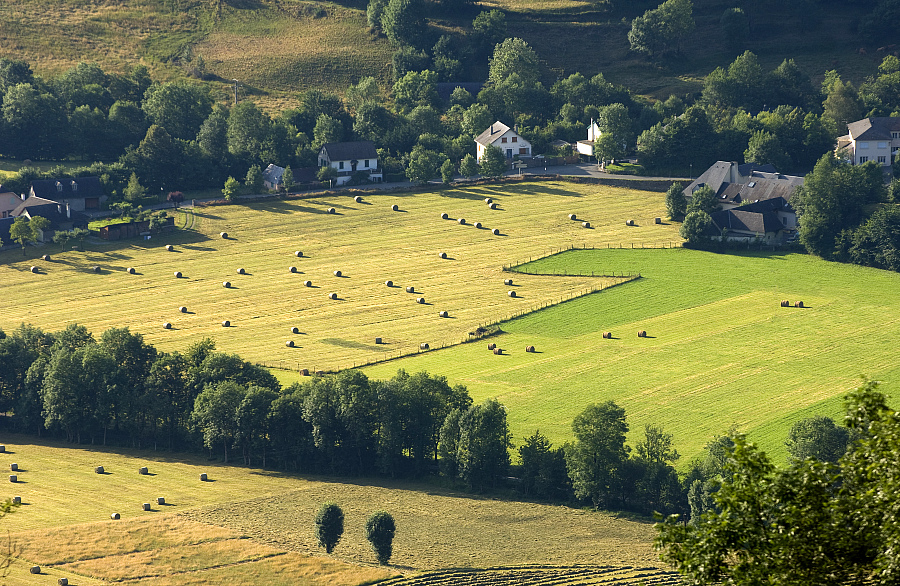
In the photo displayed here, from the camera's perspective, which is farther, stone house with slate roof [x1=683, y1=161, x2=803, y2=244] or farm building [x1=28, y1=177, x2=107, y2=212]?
farm building [x1=28, y1=177, x2=107, y2=212]

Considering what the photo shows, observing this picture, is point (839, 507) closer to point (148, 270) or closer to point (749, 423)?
point (749, 423)

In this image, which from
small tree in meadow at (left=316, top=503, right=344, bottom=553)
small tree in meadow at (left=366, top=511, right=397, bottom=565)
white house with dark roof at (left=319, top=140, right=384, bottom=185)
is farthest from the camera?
white house with dark roof at (left=319, top=140, right=384, bottom=185)

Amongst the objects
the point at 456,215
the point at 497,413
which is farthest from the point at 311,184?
the point at 497,413

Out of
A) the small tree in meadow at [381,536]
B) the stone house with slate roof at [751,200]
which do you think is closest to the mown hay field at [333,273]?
the stone house with slate roof at [751,200]

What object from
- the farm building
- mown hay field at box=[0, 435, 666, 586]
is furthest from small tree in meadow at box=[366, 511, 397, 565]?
the farm building

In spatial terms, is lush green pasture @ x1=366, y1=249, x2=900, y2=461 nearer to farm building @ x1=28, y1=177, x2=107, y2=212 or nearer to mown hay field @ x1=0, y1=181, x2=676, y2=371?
mown hay field @ x1=0, y1=181, x2=676, y2=371
